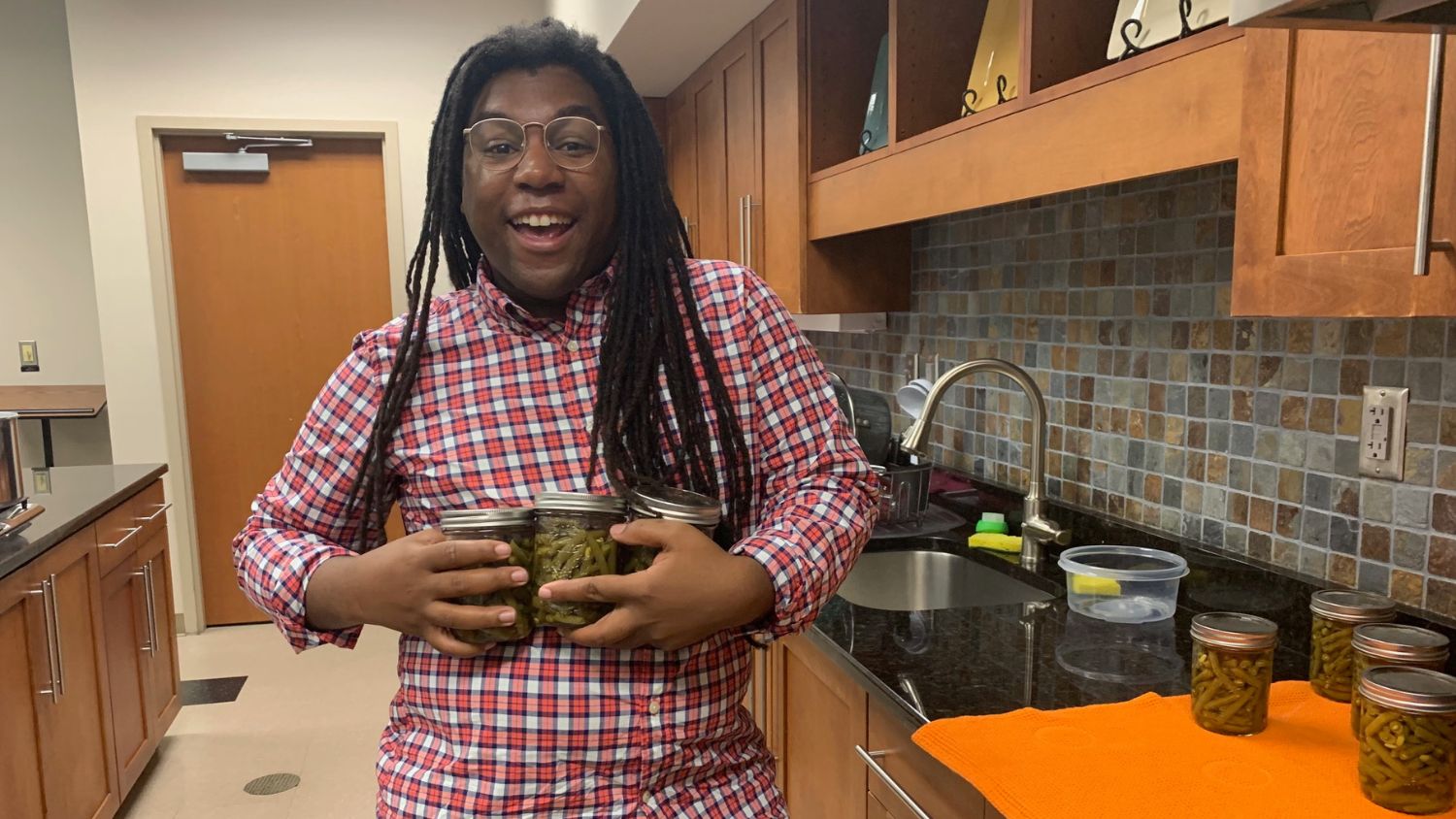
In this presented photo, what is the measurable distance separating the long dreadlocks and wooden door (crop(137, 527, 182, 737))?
221 centimetres

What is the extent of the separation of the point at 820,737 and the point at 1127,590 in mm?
534

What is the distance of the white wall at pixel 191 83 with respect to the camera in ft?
12.0

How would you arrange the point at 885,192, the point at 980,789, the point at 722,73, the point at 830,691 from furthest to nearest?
the point at 722,73
the point at 885,192
the point at 830,691
the point at 980,789

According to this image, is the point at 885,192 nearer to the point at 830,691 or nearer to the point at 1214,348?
the point at 1214,348

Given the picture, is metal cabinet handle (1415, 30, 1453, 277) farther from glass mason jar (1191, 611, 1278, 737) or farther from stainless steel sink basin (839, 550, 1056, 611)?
stainless steel sink basin (839, 550, 1056, 611)

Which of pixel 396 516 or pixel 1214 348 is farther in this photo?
pixel 396 516

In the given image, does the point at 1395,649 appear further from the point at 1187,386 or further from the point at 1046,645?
the point at 1187,386

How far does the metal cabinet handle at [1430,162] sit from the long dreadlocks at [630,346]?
1.95 ft

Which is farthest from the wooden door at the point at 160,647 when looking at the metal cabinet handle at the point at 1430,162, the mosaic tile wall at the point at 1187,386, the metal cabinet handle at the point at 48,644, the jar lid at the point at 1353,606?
the metal cabinet handle at the point at 1430,162

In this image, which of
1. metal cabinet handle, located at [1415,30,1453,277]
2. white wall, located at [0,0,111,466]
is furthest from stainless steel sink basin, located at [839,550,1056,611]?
white wall, located at [0,0,111,466]

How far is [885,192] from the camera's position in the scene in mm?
1875

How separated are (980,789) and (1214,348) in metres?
0.92

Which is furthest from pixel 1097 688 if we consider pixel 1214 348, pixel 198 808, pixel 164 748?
pixel 164 748

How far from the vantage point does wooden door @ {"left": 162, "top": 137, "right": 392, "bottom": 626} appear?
3889 mm
